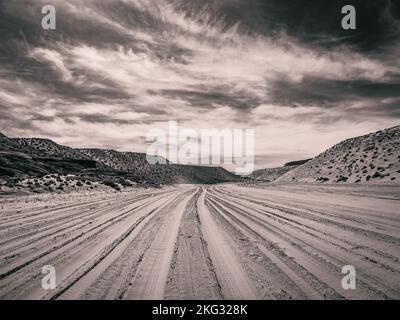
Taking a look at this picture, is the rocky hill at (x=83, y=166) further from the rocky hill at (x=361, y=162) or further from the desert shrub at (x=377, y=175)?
the desert shrub at (x=377, y=175)

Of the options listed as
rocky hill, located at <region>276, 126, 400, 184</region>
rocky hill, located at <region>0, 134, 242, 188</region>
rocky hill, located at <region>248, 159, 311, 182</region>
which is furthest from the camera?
rocky hill, located at <region>248, 159, 311, 182</region>

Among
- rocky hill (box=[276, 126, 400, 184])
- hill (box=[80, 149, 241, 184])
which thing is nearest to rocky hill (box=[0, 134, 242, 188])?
hill (box=[80, 149, 241, 184])

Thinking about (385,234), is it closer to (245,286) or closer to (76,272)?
(245,286)

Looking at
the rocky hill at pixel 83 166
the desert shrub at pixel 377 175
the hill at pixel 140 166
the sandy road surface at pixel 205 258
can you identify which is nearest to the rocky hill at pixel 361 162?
the desert shrub at pixel 377 175

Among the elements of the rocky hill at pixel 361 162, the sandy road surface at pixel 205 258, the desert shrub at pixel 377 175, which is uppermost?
the rocky hill at pixel 361 162

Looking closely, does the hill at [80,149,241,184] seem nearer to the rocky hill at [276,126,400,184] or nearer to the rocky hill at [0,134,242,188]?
the rocky hill at [0,134,242,188]

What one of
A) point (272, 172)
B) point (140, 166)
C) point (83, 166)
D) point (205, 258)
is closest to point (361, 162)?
point (205, 258)

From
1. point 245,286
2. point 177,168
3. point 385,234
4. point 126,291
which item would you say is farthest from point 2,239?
point 177,168

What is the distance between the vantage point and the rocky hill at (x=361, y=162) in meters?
32.3

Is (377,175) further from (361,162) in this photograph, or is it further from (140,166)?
(140,166)

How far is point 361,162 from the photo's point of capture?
4244cm

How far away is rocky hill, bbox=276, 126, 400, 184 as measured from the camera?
32.3 meters
